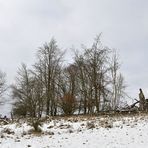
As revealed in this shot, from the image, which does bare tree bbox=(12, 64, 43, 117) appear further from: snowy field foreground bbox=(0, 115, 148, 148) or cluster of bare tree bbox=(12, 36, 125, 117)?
snowy field foreground bbox=(0, 115, 148, 148)

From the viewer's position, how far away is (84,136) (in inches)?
633

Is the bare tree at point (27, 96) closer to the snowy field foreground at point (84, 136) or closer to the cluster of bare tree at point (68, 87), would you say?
the cluster of bare tree at point (68, 87)

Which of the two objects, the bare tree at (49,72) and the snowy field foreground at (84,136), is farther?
the bare tree at (49,72)

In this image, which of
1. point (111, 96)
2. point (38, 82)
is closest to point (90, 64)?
point (111, 96)

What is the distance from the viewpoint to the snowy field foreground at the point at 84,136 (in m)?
14.5

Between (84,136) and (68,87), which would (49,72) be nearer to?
(68,87)

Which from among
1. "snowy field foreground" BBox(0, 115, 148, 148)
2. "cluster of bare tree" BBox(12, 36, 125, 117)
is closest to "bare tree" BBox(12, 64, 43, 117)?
"cluster of bare tree" BBox(12, 36, 125, 117)

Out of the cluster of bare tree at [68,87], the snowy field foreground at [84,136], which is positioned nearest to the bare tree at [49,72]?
the cluster of bare tree at [68,87]

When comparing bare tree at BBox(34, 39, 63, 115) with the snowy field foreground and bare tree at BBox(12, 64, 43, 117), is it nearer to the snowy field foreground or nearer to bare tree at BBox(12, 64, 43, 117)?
bare tree at BBox(12, 64, 43, 117)

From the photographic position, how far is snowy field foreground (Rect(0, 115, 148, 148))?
1451 centimetres

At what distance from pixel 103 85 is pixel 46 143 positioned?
2274 cm

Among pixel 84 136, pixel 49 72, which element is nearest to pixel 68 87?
pixel 49 72

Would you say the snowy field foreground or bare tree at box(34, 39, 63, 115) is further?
bare tree at box(34, 39, 63, 115)

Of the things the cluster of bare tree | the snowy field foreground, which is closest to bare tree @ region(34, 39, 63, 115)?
the cluster of bare tree
